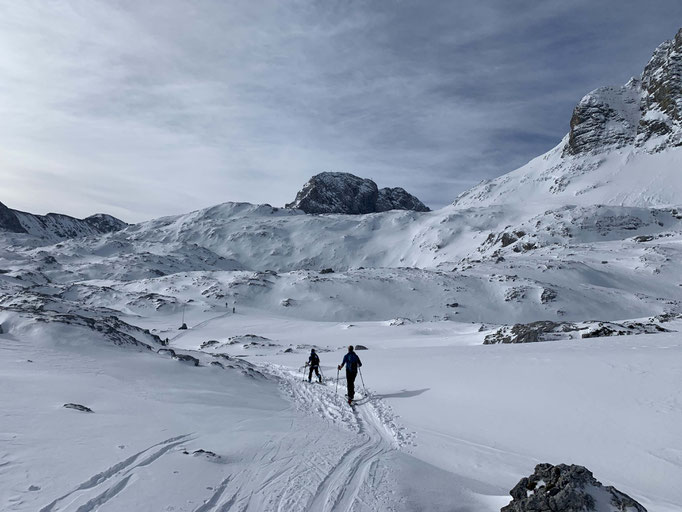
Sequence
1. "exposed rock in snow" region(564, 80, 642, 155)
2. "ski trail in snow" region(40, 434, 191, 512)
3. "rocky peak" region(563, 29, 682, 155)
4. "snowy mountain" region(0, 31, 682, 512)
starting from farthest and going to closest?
"exposed rock in snow" region(564, 80, 642, 155) → "rocky peak" region(563, 29, 682, 155) → "snowy mountain" region(0, 31, 682, 512) → "ski trail in snow" region(40, 434, 191, 512)

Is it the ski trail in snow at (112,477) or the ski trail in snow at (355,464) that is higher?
the ski trail in snow at (112,477)

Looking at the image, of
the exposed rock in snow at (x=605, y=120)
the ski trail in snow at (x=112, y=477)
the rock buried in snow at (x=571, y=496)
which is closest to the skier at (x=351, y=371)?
the ski trail in snow at (x=112, y=477)

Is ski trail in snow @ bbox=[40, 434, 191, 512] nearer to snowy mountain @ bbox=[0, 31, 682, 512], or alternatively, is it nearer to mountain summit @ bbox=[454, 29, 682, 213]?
snowy mountain @ bbox=[0, 31, 682, 512]

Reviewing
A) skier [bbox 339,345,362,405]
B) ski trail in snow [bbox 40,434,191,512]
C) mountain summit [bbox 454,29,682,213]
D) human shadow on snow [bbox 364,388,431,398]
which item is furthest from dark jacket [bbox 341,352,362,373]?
mountain summit [bbox 454,29,682,213]

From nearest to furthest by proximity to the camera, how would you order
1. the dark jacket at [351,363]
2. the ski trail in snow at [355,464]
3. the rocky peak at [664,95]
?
the ski trail in snow at [355,464] → the dark jacket at [351,363] → the rocky peak at [664,95]

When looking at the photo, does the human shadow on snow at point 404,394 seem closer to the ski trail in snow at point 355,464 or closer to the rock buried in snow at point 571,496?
the ski trail in snow at point 355,464

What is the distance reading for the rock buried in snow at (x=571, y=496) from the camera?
4.40 metres

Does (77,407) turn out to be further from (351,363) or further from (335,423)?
(351,363)

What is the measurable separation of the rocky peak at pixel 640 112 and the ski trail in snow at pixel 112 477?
189961 mm

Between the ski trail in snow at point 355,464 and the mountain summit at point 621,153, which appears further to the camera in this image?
the mountain summit at point 621,153

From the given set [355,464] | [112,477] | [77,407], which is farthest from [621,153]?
[112,477]

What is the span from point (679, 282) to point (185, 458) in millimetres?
84565

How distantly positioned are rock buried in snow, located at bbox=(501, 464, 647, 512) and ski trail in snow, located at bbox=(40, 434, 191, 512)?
15.4 feet

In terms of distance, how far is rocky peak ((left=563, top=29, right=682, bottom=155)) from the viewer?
158 metres
